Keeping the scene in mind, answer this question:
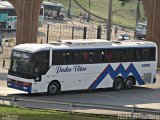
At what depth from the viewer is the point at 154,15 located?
46.5 m

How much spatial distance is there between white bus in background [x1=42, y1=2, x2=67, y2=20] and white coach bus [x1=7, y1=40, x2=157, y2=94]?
53616 millimetres

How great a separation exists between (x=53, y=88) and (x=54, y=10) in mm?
58948

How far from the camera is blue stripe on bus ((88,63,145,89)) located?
30.2 m

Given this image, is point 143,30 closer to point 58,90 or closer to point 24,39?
point 24,39

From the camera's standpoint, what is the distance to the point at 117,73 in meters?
31.1

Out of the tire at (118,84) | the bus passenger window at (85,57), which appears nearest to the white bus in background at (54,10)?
the tire at (118,84)

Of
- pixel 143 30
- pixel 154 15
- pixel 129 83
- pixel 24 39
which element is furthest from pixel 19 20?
pixel 143 30

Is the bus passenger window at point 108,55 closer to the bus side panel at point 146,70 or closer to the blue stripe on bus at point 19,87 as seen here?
the bus side panel at point 146,70

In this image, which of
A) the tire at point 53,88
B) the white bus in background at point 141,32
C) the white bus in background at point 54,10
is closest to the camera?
the tire at point 53,88

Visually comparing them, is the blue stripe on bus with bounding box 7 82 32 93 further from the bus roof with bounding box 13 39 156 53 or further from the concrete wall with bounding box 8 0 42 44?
the concrete wall with bounding box 8 0 42 44

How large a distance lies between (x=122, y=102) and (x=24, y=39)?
69.3 ft

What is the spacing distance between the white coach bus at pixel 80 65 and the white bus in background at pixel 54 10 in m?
53.6

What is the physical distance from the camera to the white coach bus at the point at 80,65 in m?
27.8

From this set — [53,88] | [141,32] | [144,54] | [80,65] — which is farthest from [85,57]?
[141,32]
